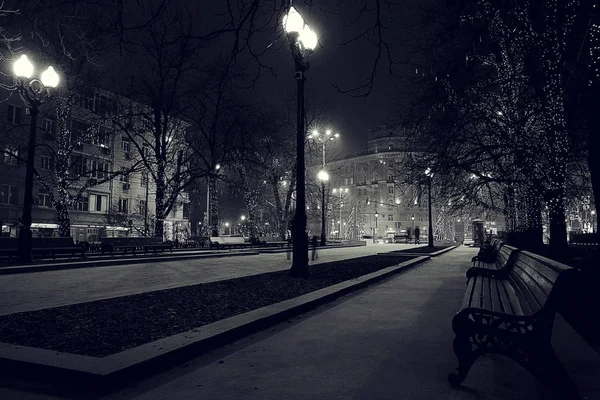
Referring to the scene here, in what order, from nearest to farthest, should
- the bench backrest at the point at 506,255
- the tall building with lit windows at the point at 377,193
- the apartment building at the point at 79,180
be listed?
the bench backrest at the point at 506,255 < the apartment building at the point at 79,180 < the tall building with lit windows at the point at 377,193

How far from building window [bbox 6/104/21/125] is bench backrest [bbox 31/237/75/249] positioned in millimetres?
22489

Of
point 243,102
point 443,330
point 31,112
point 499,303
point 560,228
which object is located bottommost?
point 443,330

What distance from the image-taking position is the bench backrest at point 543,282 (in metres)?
3.36

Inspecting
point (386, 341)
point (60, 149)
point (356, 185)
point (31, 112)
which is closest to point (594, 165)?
point (386, 341)

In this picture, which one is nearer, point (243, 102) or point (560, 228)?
point (560, 228)

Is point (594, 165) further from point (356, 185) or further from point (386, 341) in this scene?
point (356, 185)

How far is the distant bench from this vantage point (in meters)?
15.0

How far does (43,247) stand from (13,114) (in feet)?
81.4

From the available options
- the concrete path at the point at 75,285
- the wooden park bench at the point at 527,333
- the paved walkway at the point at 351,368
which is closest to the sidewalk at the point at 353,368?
the paved walkway at the point at 351,368

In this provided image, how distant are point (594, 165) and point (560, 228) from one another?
754cm

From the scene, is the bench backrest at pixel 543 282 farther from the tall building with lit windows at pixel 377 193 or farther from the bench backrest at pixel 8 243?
the tall building with lit windows at pixel 377 193

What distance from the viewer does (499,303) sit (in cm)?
530

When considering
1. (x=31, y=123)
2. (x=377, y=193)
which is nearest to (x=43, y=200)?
(x=31, y=123)

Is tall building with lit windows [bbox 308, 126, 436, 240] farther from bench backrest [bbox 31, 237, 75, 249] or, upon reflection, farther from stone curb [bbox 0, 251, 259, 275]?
bench backrest [bbox 31, 237, 75, 249]
